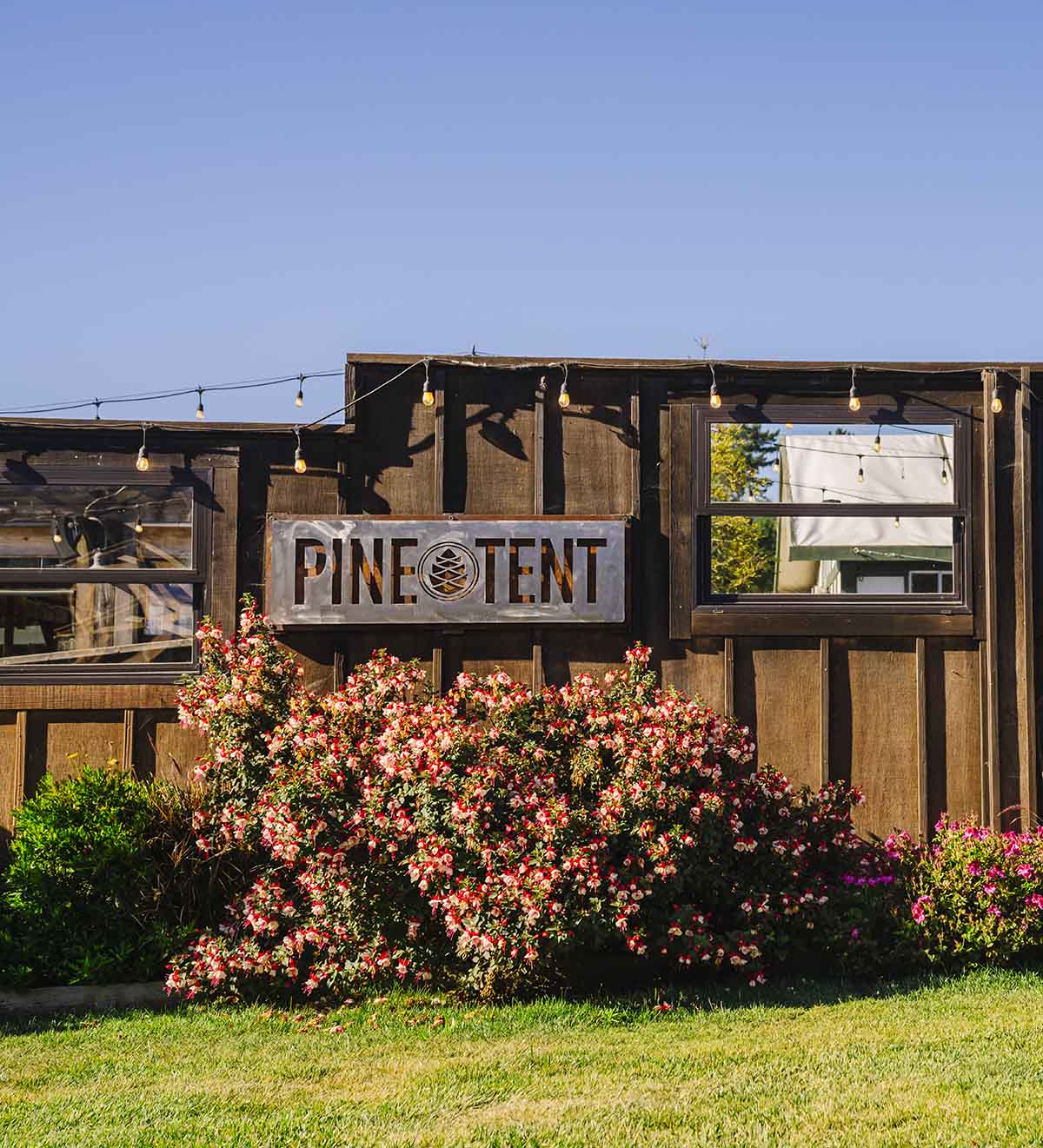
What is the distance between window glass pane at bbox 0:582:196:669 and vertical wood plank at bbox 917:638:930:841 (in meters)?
5.61

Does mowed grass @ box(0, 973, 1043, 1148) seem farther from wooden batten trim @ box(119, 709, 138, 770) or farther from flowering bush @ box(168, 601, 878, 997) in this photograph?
wooden batten trim @ box(119, 709, 138, 770)

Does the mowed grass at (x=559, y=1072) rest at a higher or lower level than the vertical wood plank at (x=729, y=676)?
lower

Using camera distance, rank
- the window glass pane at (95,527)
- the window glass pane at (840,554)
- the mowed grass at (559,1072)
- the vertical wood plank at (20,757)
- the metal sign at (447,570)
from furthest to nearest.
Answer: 1. the window glass pane at (840,554)
2. the window glass pane at (95,527)
3. the metal sign at (447,570)
4. the vertical wood plank at (20,757)
5. the mowed grass at (559,1072)

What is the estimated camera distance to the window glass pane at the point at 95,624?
8484mm

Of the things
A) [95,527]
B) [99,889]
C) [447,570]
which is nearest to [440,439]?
[447,570]

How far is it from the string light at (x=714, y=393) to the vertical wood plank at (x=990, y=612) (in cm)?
212

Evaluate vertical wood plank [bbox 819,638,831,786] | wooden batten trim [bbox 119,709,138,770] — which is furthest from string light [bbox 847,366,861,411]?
wooden batten trim [bbox 119,709,138,770]

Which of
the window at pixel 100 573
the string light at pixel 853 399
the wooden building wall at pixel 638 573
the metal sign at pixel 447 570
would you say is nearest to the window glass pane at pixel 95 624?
the window at pixel 100 573

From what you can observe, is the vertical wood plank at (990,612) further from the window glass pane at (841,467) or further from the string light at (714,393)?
the string light at (714,393)

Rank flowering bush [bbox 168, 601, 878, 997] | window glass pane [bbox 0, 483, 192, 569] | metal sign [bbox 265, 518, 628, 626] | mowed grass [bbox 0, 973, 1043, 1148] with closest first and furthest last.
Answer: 1. mowed grass [bbox 0, 973, 1043, 1148]
2. flowering bush [bbox 168, 601, 878, 997]
3. metal sign [bbox 265, 518, 628, 626]
4. window glass pane [bbox 0, 483, 192, 569]

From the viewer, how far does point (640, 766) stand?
7438mm

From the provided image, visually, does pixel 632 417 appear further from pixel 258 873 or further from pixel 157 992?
pixel 157 992

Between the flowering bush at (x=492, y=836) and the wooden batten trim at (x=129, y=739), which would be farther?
the wooden batten trim at (x=129, y=739)

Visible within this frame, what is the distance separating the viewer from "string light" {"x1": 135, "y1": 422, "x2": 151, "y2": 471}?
846 centimetres
